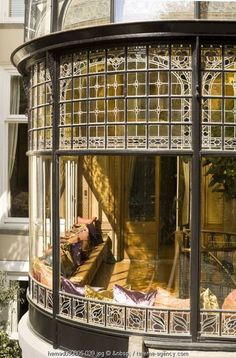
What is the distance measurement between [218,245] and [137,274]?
6.20 ft

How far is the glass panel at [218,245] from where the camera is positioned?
20.3 ft

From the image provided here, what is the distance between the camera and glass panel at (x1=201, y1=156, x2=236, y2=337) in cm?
618

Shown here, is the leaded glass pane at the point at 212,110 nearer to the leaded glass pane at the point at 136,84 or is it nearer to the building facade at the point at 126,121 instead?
the building facade at the point at 126,121

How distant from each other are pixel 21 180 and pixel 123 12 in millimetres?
5315

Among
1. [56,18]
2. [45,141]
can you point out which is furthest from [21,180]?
[56,18]

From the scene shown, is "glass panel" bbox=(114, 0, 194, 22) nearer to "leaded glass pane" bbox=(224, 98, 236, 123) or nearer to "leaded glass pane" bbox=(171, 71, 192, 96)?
"leaded glass pane" bbox=(171, 71, 192, 96)

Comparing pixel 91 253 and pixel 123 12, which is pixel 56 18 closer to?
pixel 123 12

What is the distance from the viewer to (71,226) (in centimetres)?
1015

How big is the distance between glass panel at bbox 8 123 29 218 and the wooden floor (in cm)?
207

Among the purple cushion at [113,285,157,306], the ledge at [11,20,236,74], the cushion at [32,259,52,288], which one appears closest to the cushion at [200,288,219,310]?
the purple cushion at [113,285,157,306]

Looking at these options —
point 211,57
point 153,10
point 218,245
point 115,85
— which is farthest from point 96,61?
point 218,245

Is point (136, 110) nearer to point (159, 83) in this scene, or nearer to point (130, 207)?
point (159, 83)

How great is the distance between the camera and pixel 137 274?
9852mm

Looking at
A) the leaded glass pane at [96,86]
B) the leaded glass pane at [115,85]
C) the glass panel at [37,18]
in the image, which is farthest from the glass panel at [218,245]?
→ the glass panel at [37,18]
